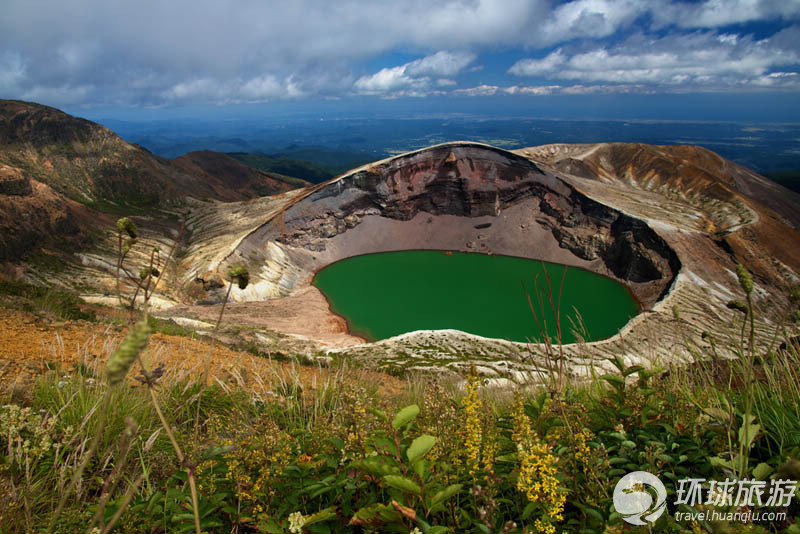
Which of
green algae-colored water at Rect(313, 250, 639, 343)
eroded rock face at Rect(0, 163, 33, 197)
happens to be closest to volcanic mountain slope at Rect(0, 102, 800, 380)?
eroded rock face at Rect(0, 163, 33, 197)

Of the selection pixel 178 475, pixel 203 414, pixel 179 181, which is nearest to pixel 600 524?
pixel 178 475

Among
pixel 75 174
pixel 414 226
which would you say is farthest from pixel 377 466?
pixel 75 174

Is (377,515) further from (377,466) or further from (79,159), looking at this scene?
(79,159)

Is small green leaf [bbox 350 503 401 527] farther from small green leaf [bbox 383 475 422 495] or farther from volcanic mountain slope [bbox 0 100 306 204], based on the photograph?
volcanic mountain slope [bbox 0 100 306 204]

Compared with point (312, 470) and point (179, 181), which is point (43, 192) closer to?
point (179, 181)

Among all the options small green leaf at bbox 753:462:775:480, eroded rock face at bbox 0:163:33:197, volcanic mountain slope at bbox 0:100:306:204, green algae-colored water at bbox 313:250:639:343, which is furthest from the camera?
volcanic mountain slope at bbox 0:100:306:204

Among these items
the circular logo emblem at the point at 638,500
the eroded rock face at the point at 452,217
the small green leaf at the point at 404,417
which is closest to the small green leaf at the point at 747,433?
the circular logo emblem at the point at 638,500
